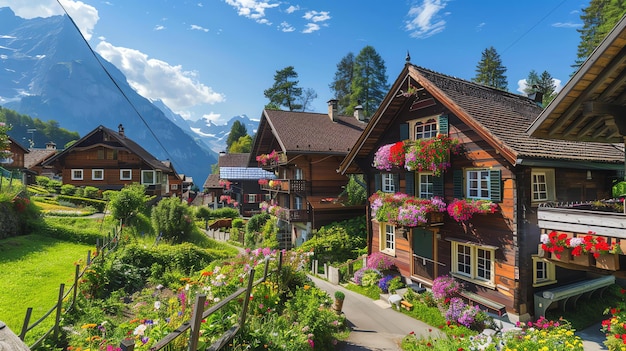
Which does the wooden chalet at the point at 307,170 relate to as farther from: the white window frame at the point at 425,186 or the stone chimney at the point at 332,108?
the white window frame at the point at 425,186

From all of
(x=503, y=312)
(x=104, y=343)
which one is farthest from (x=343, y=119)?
(x=104, y=343)

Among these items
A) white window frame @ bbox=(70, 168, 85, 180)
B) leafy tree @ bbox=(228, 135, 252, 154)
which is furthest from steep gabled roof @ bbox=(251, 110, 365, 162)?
leafy tree @ bbox=(228, 135, 252, 154)

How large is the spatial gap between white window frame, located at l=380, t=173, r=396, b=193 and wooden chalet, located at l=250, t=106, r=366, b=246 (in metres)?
5.54

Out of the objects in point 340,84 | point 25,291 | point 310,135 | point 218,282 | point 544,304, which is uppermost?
point 340,84

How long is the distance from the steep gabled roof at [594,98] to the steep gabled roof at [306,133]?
15.4 meters

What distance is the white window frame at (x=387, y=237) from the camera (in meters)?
15.4

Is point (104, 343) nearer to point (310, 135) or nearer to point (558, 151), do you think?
point (558, 151)

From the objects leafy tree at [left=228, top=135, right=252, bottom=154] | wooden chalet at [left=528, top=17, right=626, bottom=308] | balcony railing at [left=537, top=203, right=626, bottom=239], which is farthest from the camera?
leafy tree at [left=228, top=135, right=252, bottom=154]

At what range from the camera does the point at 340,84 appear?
55438 millimetres

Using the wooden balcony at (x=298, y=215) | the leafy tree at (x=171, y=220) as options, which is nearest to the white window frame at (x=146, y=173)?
the leafy tree at (x=171, y=220)

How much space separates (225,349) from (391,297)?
891 centimetres

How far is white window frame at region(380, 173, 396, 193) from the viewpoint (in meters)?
15.4

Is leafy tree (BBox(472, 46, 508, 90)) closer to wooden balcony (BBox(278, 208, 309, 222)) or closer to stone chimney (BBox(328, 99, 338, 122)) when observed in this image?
→ stone chimney (BBox(328, 99, 338, 122))

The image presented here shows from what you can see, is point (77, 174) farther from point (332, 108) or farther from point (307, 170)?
point (332, 108)
